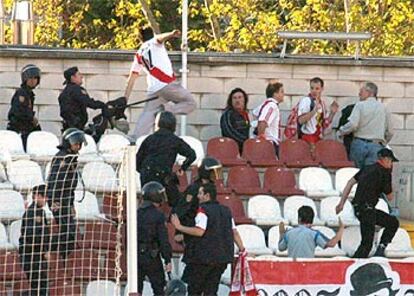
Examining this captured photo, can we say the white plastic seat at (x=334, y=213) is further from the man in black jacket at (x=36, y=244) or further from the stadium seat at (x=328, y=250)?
the man in black jacket at (x=36, y=244)

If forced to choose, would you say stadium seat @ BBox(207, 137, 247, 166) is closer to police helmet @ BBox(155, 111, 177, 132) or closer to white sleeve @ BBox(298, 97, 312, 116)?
white sleeve @ BBox(298, 97, 312, 116)

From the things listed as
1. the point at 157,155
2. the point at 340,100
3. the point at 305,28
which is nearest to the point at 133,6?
the point at 305,28

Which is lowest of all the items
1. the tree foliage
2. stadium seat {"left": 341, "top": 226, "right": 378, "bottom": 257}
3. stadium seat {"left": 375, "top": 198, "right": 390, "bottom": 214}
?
stadium seat {"left": 341, "top": 226, "right": 378, "bottom": 257}

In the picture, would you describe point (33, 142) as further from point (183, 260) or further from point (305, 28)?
point (305, 28)

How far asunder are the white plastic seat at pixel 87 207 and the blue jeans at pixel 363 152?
4105 millimetres

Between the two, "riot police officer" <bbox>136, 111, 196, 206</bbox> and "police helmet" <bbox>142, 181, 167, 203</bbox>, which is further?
"riot police officer" <bbox>136, 111, 196, 206</bbox>

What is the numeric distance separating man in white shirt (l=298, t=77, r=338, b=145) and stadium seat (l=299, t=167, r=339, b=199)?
0.94 m

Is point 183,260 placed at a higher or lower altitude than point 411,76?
lower

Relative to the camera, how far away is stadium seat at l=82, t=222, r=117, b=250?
1842 cm

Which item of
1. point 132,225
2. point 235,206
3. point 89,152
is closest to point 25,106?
point 89,152

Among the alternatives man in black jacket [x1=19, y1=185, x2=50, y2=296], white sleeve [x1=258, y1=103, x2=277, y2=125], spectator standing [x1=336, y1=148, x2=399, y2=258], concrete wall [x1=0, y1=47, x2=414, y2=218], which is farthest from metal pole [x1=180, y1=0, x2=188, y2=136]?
man in black jacket [x1=19, y1=185, x2=50, y2=296]

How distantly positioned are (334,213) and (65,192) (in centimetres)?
431

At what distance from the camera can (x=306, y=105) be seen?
22.3 m

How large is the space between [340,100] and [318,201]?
231 centimetres
